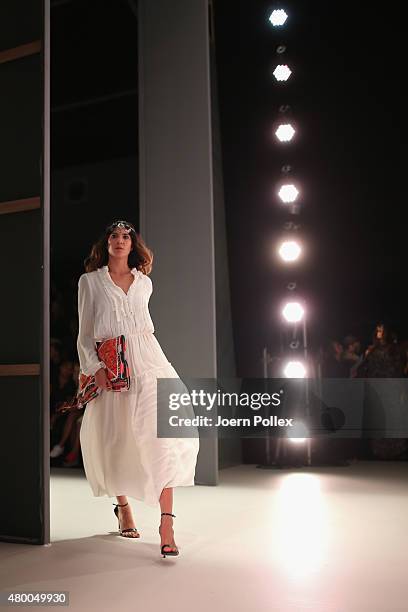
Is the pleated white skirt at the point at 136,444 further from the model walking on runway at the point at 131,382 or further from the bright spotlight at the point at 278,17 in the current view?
the bright spotlight at the point at 278,17

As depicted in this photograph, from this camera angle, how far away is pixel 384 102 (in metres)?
6.16

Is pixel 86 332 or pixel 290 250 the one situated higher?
pixel 290 250

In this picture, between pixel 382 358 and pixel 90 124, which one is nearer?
pixel 382 358

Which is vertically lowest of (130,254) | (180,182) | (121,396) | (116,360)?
(121,396)

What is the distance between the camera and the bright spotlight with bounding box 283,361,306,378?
5871 millimetres

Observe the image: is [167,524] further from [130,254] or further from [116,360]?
[130,254]

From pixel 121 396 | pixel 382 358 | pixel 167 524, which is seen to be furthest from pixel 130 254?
pixel 382 358

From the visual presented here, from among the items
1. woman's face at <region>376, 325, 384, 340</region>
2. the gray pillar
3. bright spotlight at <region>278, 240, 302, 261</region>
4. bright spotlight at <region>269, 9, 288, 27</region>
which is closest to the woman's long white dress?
the gray pillar

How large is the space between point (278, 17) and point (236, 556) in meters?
4.93

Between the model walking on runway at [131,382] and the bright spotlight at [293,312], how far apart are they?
2.88 m

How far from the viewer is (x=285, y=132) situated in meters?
6.11

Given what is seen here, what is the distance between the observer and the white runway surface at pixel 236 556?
219cm

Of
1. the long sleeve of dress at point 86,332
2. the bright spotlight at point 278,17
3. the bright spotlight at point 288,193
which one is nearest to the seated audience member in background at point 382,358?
the bright spotlight at point 288,193

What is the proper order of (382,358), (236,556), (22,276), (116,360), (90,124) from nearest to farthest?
(236,556), (116,360), (22,276), (382,358), (90,124)
